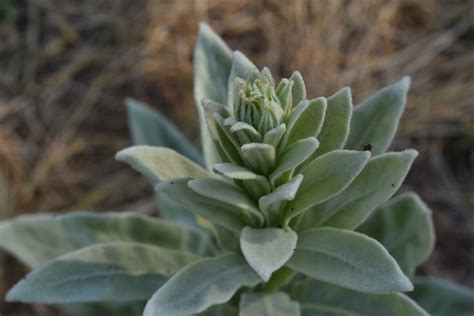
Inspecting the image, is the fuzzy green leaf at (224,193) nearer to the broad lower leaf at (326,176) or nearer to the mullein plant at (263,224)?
the mullein plant at (263,224)

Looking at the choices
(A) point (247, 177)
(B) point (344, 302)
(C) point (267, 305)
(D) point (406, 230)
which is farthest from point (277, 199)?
(D) point (406, 230)

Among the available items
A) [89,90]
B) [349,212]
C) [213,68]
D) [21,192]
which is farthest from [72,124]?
[349,212]

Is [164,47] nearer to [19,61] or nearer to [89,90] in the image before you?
[89,90]

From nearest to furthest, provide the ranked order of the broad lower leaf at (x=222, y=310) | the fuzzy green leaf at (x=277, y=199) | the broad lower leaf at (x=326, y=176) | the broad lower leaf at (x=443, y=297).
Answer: the fuzzy green leaf at (x=277, y=199), the broad lower leaf at (x=326, y=176), the broad lower leaf at (x=222, y=310), the broad lower leaf at (x=443, y=297)

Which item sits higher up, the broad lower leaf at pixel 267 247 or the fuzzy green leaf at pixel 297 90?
the fuzzy green leaf at pixel 297 90

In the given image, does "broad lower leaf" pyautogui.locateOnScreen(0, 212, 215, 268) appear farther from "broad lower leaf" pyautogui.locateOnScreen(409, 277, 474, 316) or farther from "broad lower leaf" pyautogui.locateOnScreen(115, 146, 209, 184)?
"broad lower leaf" pyautogui.locateOnScreen(409, 277, 474, 316)

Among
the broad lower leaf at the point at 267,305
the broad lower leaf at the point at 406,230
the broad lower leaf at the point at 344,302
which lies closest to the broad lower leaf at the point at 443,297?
the broad lower leaf at the point at 406,230

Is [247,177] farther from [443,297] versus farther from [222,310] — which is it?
[443,297]
